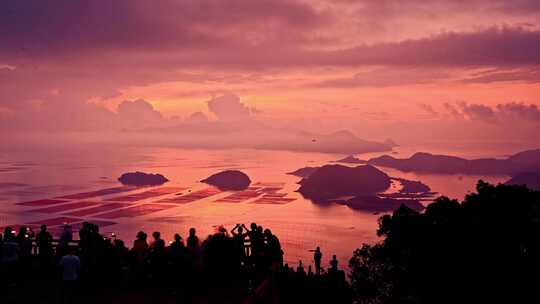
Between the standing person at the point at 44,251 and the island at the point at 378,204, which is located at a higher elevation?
the standing person at the point at 44,251

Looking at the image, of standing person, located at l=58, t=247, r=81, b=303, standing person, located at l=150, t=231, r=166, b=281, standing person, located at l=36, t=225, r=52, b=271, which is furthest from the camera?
standing person, located at l=36, t=225, r=52, b=271

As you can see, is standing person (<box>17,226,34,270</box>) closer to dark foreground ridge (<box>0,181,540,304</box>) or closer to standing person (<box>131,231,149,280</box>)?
dark foreground ridge (<box>0,181,540,304</box>)

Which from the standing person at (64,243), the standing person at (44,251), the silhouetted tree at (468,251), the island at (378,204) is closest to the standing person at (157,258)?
the standing person at (64,243)

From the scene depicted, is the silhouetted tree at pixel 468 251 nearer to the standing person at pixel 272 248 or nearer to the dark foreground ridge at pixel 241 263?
the dark foreground ridge at pixel 241 263

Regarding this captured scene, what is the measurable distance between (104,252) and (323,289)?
11.3 meters

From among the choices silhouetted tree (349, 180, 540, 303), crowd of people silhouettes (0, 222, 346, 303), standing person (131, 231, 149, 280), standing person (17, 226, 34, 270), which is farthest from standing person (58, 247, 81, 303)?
silhouetted tree (349, 180, 540, 303)

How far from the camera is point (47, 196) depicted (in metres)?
173

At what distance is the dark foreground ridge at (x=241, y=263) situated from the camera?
1404 centimetres

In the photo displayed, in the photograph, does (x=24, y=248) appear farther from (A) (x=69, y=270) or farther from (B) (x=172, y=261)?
(B) (x=172, y=261)

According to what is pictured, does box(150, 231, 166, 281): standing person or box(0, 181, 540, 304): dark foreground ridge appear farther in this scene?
box(150, 231, 166, 281): standing person

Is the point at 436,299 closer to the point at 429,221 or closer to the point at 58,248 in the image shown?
the point at 429,221

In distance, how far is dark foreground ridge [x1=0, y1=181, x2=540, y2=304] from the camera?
1404cm

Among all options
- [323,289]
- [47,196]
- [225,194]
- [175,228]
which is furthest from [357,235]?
[47,196]

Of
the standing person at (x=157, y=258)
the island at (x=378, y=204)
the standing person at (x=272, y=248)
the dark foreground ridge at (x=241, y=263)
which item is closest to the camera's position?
the dark foreground ridge at (x=241, y=263)
